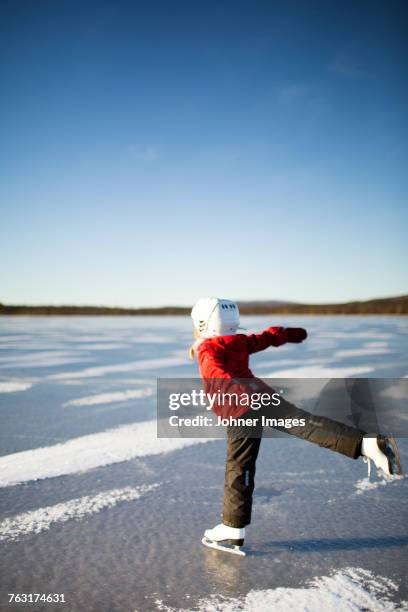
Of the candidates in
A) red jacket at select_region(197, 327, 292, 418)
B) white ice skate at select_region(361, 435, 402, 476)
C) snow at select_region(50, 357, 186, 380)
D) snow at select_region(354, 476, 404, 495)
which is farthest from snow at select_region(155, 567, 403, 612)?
snow at select_region(50, 357, 186, 380)

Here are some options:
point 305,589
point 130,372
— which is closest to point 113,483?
point 305,589

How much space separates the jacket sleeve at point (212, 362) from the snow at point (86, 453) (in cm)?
176

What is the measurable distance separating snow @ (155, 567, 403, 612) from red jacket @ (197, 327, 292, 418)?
798 millimetres

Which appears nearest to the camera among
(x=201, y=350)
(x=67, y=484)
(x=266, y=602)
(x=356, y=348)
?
(x=266, y=602)

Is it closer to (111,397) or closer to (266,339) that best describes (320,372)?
(111,397)

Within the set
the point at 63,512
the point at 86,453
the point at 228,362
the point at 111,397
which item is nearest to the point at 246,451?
the point at 228,362

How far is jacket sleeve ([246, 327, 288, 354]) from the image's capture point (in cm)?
262

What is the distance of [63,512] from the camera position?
2861 mm

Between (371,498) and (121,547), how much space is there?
1.71 meters

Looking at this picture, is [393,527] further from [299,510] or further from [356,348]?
[356,348]

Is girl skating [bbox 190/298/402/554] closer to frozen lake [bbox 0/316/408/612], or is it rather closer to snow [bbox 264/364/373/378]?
frozen lake [bbox 0/316/408/612]

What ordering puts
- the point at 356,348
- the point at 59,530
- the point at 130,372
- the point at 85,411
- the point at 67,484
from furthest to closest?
1. the point at 356,348
2. the point at 130,372
3. the point at 85,411
4. the point at 67,484
5. the point at 59,530

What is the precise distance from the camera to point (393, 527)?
9.01 feet

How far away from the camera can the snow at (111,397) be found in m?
6.01
